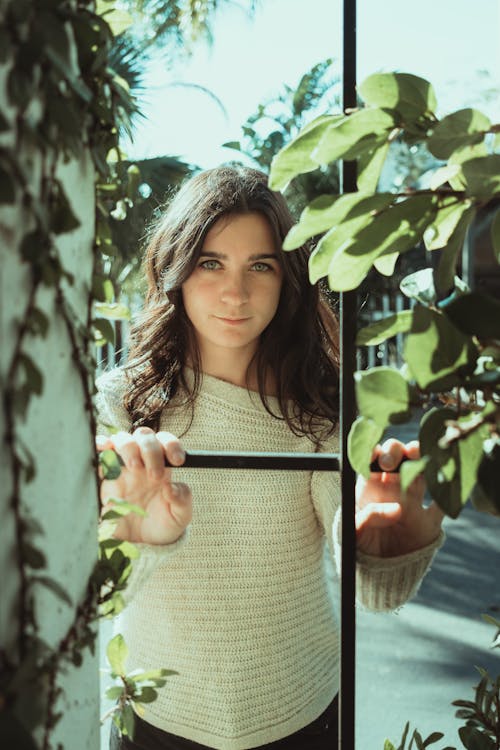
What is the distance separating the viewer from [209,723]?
122 centimetres

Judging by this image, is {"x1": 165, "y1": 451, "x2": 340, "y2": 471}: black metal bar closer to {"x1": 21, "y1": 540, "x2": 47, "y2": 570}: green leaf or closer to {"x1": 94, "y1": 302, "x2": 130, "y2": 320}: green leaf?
{"x1": 94, "y1": 302, "x2": 130, "y2": 320}: green leaf

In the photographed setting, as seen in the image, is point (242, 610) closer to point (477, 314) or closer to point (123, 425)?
point (123, 425)

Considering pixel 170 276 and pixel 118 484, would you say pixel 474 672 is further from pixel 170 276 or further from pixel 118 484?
pixel 118 484

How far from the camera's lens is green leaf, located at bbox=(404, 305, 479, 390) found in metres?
0.47

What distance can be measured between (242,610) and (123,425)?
34 cm

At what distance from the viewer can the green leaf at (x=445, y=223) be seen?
0.57 meters

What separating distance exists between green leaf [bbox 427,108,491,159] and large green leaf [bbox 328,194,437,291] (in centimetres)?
4

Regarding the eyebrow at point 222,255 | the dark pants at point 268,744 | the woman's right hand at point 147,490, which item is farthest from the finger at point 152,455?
the dark pants at point 268,744

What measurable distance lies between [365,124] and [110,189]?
7.0 inches

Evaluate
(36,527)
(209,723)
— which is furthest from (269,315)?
(36,527)

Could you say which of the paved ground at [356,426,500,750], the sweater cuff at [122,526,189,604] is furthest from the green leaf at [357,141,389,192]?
the paved ground at [356,426,500,750]

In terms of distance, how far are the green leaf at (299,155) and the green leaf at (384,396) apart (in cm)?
15

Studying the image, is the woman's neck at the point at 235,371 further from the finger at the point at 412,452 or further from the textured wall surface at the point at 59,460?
the textured wall surface at the point at 59,460

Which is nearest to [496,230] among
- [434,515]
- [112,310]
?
[112,310]
